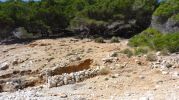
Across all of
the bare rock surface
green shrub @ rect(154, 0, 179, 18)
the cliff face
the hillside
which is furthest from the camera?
green shrub @ rect(154, 0, 179, 18)

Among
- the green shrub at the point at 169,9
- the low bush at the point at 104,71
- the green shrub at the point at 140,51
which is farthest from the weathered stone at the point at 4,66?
the green shrub at the point at 169,9

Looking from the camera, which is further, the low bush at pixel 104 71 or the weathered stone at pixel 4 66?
the weathered stone at pixel 4 66

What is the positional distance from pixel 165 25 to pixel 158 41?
239cm

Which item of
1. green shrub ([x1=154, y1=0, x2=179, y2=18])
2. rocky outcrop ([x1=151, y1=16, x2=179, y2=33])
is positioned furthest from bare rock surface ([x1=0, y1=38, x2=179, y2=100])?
green shrub ([x1=154, y1=0, x2=179, y2=18])

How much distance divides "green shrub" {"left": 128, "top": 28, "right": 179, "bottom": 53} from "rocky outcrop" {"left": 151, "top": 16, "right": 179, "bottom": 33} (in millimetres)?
449

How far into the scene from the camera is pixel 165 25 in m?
24.1

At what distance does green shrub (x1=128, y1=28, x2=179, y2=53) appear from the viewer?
836 inches

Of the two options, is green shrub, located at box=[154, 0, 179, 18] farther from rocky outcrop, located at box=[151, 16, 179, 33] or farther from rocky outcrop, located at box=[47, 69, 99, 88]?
rocky outcrop, located at box=[47, 69, 99, 88]

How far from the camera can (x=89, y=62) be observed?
21375 mm

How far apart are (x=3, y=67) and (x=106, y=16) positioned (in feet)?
34.2

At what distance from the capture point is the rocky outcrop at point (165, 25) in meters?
23.6

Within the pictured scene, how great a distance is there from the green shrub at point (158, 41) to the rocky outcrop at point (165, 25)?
1.47 ft

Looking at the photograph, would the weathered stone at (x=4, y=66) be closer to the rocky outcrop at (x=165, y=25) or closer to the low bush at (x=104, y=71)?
the rocky outcrop at (x=165, y=25)

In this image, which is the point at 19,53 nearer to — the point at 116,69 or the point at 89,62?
the point at 89,62
